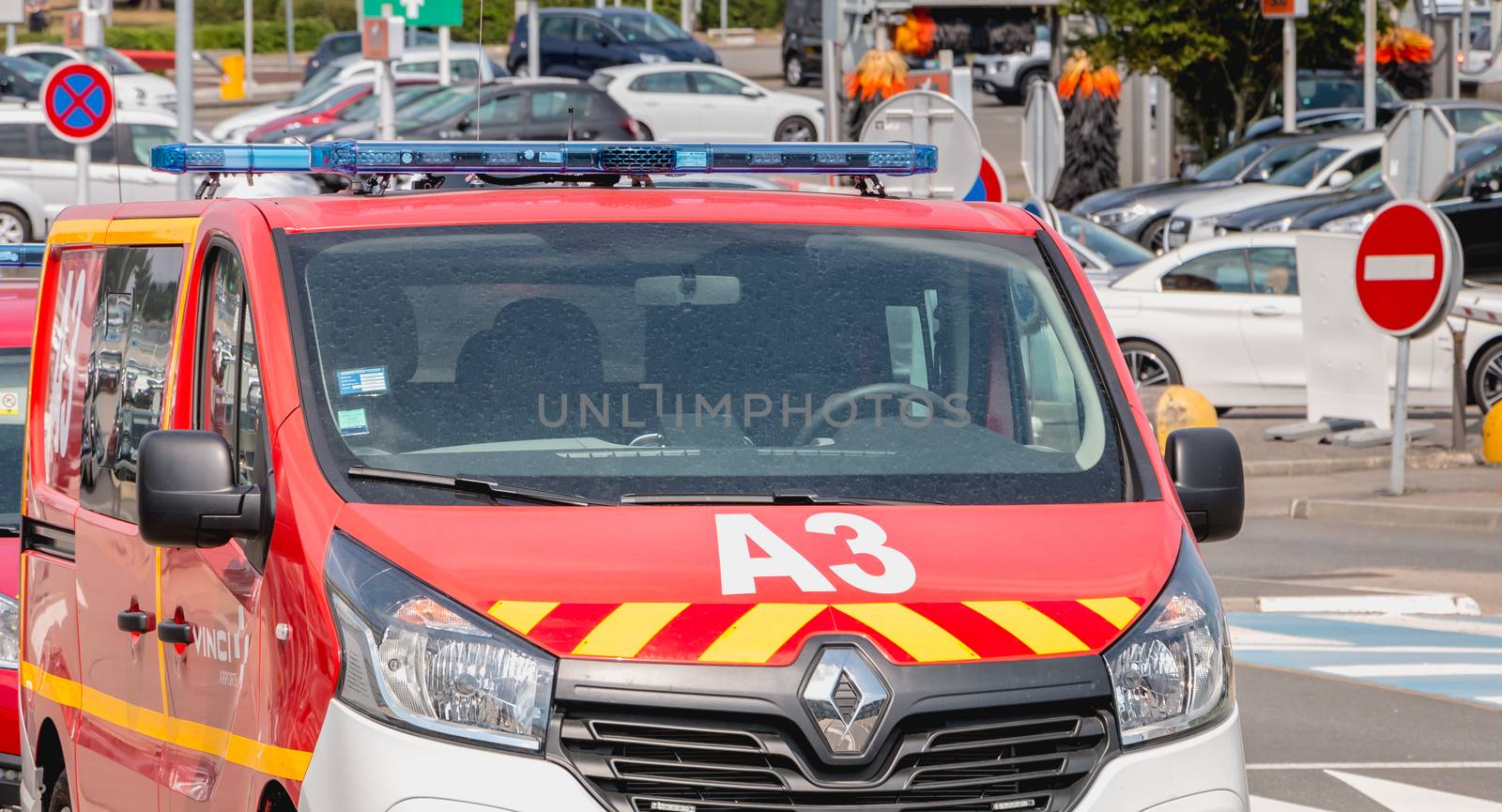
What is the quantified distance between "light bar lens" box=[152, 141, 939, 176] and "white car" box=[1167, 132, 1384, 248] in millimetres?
23776

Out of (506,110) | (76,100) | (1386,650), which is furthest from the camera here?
(506,110)

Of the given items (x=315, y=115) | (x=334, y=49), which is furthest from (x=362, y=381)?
(x=334, y=49)

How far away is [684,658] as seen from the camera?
3979mm

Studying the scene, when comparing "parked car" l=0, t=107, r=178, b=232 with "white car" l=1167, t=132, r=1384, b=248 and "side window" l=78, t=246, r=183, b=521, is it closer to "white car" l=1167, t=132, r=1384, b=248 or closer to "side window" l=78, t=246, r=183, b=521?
"white car" l=1167, t=132, r=1384, b=248

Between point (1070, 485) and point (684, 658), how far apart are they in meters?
0.99

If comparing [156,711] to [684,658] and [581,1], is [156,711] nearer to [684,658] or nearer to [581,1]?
[684,658]

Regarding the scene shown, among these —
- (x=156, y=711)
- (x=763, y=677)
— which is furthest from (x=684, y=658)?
(x=156, y=711)

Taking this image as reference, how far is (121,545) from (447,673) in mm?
1631

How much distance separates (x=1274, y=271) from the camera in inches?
835

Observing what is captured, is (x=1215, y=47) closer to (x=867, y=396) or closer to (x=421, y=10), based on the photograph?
(x=421, y=10)

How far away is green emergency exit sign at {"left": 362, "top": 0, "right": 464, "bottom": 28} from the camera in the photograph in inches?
1176

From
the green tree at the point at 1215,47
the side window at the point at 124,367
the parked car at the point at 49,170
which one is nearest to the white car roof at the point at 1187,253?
the parked car at the point at 49,170

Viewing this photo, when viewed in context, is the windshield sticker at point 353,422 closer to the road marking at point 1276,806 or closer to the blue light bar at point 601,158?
the blue light bar at point 601,158

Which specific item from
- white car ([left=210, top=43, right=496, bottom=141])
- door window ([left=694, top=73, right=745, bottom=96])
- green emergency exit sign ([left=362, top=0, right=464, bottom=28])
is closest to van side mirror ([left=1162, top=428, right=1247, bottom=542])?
green emergency exit sign ([left=362, top=0, right=464, bottom=28])
